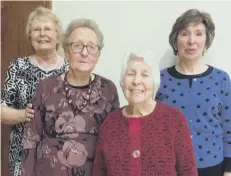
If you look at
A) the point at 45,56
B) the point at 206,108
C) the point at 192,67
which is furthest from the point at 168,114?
the point at 45,56

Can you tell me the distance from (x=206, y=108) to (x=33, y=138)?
832mm

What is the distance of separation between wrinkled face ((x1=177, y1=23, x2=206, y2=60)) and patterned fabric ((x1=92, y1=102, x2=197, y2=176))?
426mm

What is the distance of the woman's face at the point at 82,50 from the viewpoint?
160 centimetres

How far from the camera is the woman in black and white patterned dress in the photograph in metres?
1.96

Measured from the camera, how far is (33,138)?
1688mm

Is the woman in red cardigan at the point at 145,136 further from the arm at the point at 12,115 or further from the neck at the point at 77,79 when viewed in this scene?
the arm at the point at 12,115

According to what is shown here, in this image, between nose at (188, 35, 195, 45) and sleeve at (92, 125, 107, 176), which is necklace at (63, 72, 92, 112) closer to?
sleeve at (92, 125, 107, 176)

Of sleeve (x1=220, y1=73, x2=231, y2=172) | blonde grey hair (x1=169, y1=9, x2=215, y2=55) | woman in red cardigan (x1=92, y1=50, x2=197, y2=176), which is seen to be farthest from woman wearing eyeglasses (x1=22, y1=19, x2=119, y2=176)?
sleeve (x1=220, y1=73, x2=231, y2=172)

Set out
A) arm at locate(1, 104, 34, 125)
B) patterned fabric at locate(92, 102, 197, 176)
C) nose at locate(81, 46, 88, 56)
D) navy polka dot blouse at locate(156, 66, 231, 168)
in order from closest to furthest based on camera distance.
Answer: patterned fabric at locate(92, 102, 197, 176), nose at locate(81, 46, 88, 56), navy polka dot blouse at locate(156, 66, 231, 168), arm at locate(1, 104, 34, 125)

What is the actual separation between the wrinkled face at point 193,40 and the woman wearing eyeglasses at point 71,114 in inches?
17.9

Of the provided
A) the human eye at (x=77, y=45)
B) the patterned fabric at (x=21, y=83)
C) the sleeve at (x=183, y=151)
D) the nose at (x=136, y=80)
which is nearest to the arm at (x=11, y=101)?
the patterned fabric at (x=21, y=83)

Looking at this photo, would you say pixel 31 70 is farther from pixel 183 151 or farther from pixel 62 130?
pixel 183 151

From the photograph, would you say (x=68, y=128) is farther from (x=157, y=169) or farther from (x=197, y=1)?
(x=197, y=1)

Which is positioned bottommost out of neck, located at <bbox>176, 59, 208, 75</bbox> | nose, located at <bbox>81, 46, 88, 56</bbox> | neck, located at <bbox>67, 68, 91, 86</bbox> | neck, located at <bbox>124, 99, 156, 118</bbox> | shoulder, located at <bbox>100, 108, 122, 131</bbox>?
shoulder, located at <bbox>100, 108, 122, 131</bbox>
